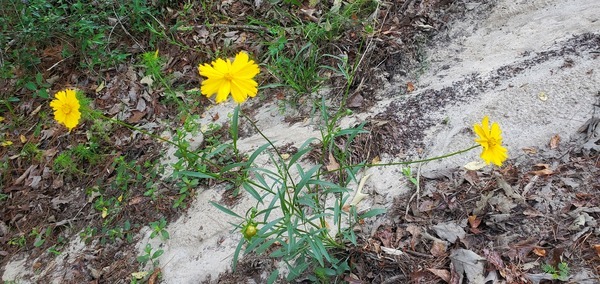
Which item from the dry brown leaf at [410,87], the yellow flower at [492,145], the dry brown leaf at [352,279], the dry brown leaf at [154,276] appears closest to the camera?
the yellow flower at [492,145]

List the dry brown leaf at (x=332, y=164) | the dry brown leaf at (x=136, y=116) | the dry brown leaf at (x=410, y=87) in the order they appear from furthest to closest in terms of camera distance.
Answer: the dry brown leaf at (x=136, y=116)
the dry brown leaf at (x=410, y=87)
the dry brown leaf at (x=332, y=164)

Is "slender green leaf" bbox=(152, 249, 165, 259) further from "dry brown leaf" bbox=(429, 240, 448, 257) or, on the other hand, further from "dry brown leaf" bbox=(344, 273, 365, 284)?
"dry brown leaf" bbox=(429, 240, 448, 257)

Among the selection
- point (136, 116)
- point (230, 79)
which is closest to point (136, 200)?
point (136, 116)

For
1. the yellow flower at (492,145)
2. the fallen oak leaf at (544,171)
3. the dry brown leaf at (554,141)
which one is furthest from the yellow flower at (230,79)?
the dry brown leaf at (554,141)

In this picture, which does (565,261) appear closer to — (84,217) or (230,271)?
(230,271)

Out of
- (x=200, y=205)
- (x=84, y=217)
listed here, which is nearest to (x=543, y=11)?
(x=200, y=205)

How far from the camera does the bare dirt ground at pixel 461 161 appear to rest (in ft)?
6.25

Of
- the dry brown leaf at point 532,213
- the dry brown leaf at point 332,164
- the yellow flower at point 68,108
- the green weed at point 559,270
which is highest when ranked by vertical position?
the yellow flower at point 68,108

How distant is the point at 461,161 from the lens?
2.32 m

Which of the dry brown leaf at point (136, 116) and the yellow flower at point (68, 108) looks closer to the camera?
the yellow flower at point (68, 108)

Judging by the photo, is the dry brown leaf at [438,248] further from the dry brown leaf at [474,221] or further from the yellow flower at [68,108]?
the yellow flower at [68,108]

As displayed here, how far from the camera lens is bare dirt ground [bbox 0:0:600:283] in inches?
75.0

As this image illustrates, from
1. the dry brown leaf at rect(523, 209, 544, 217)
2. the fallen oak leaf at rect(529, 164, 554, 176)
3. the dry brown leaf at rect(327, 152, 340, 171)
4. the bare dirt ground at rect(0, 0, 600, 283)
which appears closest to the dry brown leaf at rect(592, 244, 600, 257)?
the bare dirt ground at rect(0, 0, 600, 283)

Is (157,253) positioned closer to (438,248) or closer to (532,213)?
(438,248)
